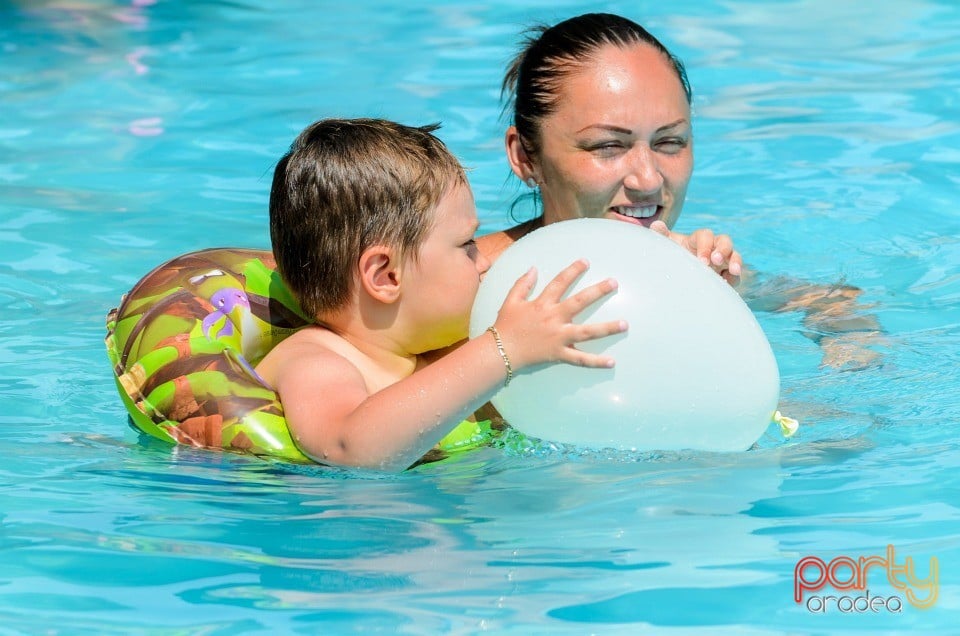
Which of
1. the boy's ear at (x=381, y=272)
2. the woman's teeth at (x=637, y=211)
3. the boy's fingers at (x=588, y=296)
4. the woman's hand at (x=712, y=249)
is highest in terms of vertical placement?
the woman's teeth at (x=637, y=211)

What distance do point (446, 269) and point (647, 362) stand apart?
2.29 ft

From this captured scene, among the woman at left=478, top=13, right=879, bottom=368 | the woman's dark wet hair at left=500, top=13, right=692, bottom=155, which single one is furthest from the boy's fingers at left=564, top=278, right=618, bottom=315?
the woman's dark wet hair at left=500, top=13, right=692, bottom=155

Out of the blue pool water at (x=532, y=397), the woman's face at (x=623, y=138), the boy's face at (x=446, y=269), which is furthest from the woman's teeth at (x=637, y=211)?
the boy's face at (x=446, y=269)

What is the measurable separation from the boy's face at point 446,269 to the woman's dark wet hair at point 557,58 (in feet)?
3.27

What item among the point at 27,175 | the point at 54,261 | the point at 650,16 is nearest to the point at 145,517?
the point at 54,261

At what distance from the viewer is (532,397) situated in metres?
3.59

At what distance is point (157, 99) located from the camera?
8719 millimetres

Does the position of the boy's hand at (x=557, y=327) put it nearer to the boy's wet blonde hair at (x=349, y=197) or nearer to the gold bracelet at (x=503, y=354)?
the gold bracelet at (x=503, y=354)

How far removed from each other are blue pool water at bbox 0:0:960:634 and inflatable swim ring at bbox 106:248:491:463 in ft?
0.31

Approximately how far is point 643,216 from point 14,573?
240 cm

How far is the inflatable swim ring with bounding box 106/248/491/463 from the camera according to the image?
3.93m

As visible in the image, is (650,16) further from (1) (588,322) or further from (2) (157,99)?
(1) (588,322)

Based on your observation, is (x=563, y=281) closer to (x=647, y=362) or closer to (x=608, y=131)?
(x=647, y=362)

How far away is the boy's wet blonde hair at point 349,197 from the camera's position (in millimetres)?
3855
